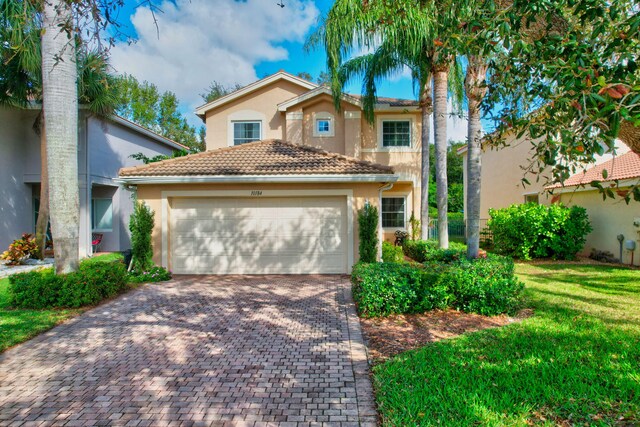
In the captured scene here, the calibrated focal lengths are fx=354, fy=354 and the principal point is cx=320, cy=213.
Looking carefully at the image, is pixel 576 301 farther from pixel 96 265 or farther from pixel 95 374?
pixel 96 265

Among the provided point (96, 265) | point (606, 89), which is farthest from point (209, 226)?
point (606, 89)

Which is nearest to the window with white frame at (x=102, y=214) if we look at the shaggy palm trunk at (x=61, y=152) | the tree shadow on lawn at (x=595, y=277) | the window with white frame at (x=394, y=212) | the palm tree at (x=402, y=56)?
the shaggy palm trunk at (x=61, y=152)

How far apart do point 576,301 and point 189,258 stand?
1034cm

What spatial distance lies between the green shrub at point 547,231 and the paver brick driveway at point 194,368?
908 cm

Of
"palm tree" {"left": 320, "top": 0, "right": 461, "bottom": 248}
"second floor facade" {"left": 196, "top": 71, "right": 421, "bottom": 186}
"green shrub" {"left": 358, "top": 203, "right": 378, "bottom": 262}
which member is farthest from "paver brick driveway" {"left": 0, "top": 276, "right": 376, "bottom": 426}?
"second floor facade" {"left": 196, "top": 71, "right": 421, "bottom": 186}

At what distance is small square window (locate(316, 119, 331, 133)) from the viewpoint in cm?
1683

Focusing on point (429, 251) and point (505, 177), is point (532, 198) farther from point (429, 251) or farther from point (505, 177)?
point (429, 251)

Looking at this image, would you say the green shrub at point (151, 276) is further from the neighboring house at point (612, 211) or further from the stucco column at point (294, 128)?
the neighboring house at point (612, 211)

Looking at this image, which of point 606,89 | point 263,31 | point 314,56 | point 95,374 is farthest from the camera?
point 314,56

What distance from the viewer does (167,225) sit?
11062 millimetres

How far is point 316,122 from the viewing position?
1683 centimetres

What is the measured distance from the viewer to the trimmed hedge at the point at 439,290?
6727mm

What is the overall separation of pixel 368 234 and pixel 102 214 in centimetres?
1336

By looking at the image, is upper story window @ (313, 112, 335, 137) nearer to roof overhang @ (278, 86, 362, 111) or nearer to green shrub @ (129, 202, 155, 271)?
roof overhang @ (278, 86, 362, 111)
